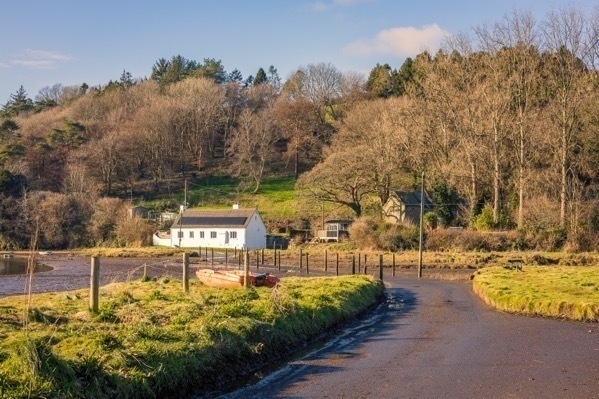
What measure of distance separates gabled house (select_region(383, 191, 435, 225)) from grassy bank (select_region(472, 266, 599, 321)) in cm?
Answer: 2999

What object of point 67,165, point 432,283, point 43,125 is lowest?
point 432,283

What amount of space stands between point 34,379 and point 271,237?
64.5 m

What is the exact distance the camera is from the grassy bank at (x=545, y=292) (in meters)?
24.1

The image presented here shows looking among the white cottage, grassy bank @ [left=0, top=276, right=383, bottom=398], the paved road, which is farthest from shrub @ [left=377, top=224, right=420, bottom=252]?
grassy bank @ [left=0, top=276, right=383, bottom=398]

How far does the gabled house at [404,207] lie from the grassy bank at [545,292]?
29991 mm

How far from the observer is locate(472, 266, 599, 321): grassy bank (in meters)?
24.1

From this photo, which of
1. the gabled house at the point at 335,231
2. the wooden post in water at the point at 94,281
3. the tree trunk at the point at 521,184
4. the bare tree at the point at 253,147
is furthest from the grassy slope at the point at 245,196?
the wooden post in water at the point at 94,281

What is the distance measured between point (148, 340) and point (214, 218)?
6098 centimetres

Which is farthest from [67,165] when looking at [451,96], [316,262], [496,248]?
[496,248]

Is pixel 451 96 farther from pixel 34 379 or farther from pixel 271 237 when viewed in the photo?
pixel 34 379

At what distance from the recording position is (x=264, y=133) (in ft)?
321

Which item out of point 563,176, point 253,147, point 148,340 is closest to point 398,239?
point 563,176

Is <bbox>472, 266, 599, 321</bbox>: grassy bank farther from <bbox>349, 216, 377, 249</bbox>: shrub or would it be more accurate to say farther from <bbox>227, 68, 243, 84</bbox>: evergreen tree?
<bbox>227, 68, 243, 84</bbox>: evergreen tree

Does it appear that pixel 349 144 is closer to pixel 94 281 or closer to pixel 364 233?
pixel 364 233
